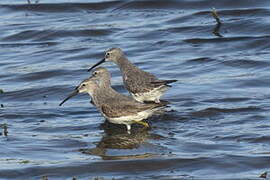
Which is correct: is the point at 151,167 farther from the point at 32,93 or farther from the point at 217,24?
the point at 217,24

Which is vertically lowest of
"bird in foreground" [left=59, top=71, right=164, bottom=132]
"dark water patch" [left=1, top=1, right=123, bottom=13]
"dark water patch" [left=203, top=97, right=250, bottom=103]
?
"dark water patch" [left=203, top=97, right=250, bottom=103]

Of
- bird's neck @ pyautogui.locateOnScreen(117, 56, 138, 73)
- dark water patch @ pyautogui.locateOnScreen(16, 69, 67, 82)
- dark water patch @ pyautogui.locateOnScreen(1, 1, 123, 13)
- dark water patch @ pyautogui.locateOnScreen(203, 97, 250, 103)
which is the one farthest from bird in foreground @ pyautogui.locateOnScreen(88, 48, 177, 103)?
dark water patch @ pyautogui.locateOnScreen(1, 1, 123, 13)

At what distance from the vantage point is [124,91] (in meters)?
14.3

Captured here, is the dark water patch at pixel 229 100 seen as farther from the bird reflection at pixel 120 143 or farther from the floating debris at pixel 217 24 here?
the floating debris at pixel 217 24

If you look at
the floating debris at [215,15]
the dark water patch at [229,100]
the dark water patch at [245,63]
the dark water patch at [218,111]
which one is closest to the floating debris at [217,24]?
the floating debris at [215,15]

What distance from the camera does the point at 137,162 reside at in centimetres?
1009

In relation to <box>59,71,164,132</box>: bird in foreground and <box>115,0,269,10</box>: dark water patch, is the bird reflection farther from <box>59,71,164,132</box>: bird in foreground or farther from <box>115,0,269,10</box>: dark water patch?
<box>115,0,269,10</box>: dark water patch

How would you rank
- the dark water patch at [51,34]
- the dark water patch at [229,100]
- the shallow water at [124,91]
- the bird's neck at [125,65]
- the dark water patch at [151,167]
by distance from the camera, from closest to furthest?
the dark water patch at [151,167] → the shallow water at [124,91] → the dark water patch at [229,100] → the bird's neck at [125,65] → the dark water patch at [51,34]

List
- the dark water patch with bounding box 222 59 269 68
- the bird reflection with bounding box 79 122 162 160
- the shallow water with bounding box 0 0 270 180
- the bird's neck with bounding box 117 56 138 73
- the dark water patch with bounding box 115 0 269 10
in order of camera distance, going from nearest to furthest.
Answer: the shallow water with bounding box 0 0 270 180 < the bird reflection with bounding box 79 122 162 160 < the bird's neck with bounding box 117 56 138 73 < the dark water patch with bounding box 222 59 269 68 < the dark water patch with bounding box 115 0 269 10

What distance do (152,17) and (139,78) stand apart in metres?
6.61

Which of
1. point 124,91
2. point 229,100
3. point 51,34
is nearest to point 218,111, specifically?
point 229,100

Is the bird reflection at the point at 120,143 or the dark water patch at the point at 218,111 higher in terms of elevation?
the dark water patch at the point at 218,111

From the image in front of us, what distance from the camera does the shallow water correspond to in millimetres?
10031

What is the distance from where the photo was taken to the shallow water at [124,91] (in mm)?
10031
